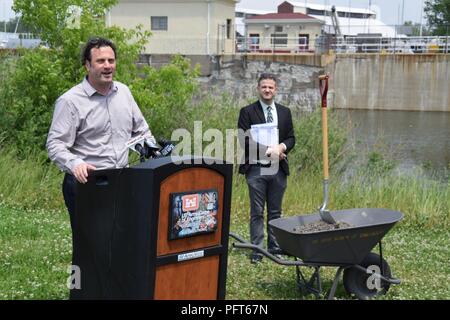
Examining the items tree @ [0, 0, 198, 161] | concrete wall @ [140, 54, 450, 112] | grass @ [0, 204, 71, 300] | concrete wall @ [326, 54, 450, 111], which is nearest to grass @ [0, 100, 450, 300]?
grass @ [0, 204, 71, 300]

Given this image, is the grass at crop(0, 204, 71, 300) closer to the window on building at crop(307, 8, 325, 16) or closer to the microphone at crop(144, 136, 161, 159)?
the microphone at crop(144, 136, 161, 159)

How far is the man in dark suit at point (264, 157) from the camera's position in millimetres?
6555

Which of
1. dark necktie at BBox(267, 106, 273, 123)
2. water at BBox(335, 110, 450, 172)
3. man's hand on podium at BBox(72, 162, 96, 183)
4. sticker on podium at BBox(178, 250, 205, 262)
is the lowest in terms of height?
water at BBox(335, 110, 450, 172)

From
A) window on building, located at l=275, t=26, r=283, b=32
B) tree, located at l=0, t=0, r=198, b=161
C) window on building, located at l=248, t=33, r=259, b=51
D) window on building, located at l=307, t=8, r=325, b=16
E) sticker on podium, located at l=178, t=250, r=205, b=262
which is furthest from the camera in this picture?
window on building, located at l=307, t=8, r=325, b=16

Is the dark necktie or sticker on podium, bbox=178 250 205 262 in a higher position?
the dark necktie

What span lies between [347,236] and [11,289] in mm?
2650

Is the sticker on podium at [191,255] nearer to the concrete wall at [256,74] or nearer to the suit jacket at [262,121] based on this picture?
the suit jacket at [262,121]

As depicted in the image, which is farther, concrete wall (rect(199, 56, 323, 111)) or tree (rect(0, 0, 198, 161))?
concrete wall (rect(199, 56, 323, 111))

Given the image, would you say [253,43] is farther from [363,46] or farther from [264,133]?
[264,133]

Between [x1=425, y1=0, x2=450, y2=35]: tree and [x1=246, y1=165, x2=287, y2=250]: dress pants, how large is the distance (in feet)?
198

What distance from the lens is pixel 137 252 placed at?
4.02 meters

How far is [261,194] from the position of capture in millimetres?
6695

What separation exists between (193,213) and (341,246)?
57.0 inches

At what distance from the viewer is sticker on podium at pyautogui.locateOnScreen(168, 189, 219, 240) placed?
160 inches
